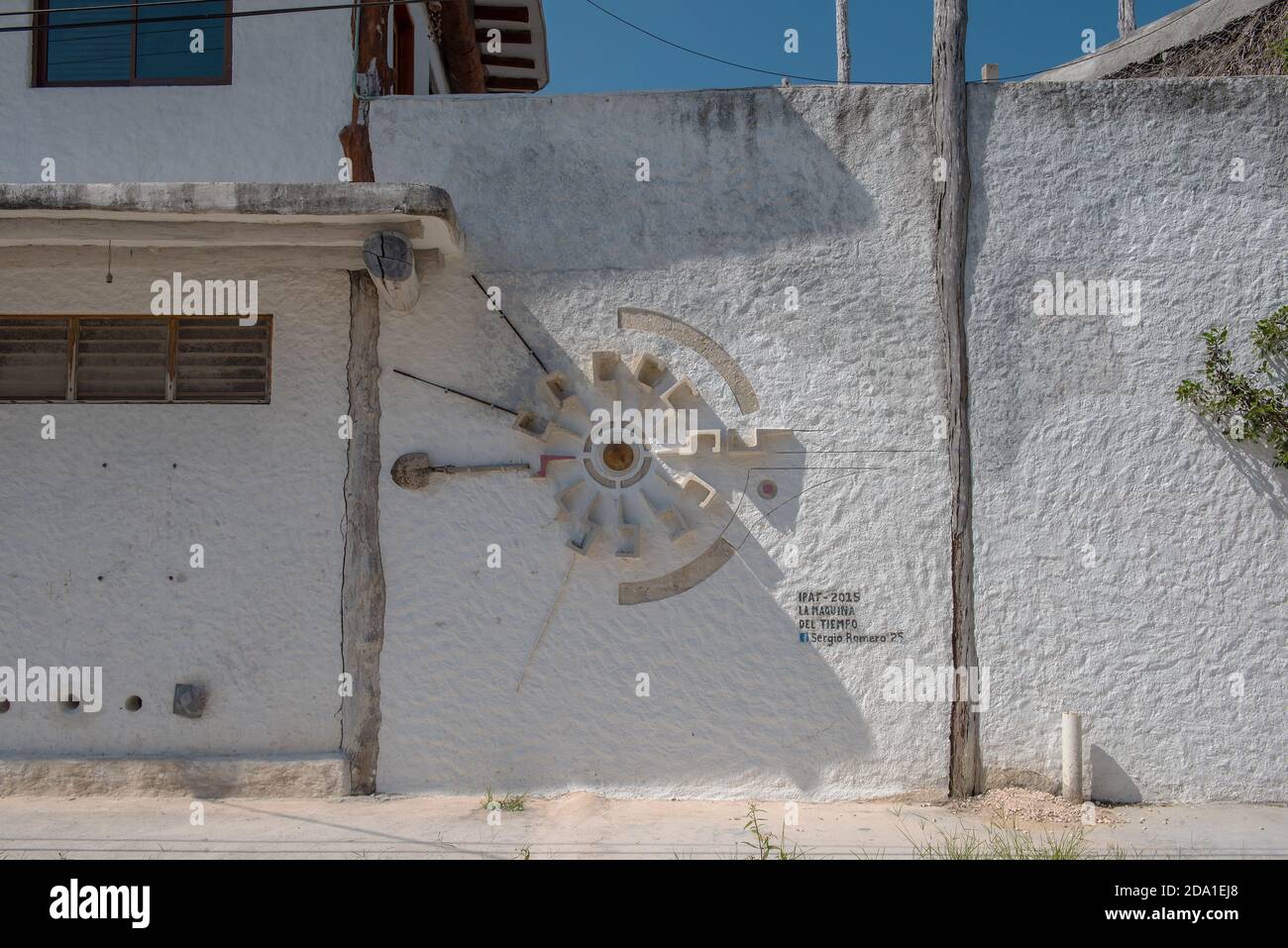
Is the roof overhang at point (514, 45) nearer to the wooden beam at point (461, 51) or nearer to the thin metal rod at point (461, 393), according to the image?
the wooden beam at point (461, 51)

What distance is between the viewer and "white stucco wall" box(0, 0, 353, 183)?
21.9ft

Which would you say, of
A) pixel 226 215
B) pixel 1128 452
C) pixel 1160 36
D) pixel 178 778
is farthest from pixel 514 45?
pixel 178 778

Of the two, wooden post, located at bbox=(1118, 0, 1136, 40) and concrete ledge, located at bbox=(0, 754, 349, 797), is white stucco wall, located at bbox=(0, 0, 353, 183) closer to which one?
concrete ledge, located at bbox=(0, 754, 349, 797)

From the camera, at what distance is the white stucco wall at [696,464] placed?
20.8ft

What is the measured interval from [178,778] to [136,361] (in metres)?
2.56

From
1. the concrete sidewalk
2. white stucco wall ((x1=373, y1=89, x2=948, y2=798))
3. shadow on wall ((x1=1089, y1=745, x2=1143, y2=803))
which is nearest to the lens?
the concrete sidewalk

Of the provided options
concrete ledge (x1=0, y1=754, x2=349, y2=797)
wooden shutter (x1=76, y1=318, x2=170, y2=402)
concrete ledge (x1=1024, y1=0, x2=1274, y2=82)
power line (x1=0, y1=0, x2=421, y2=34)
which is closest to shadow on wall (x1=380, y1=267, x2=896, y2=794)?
concrete ledge (x1=0, y1=754, x2=349, y2=797)

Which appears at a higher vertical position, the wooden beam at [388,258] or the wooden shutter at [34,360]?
the wooden beam at [388,258]

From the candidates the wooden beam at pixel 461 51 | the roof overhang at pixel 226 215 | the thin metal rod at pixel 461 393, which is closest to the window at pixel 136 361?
the roof overhang at pixel 226 215

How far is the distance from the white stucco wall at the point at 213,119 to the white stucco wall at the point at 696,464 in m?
0.42

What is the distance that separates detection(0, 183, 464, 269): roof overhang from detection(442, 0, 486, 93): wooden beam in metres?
3.28

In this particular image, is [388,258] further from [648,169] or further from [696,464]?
[696,464]

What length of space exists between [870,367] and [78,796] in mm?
5319

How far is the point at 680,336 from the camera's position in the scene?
21.6ft
